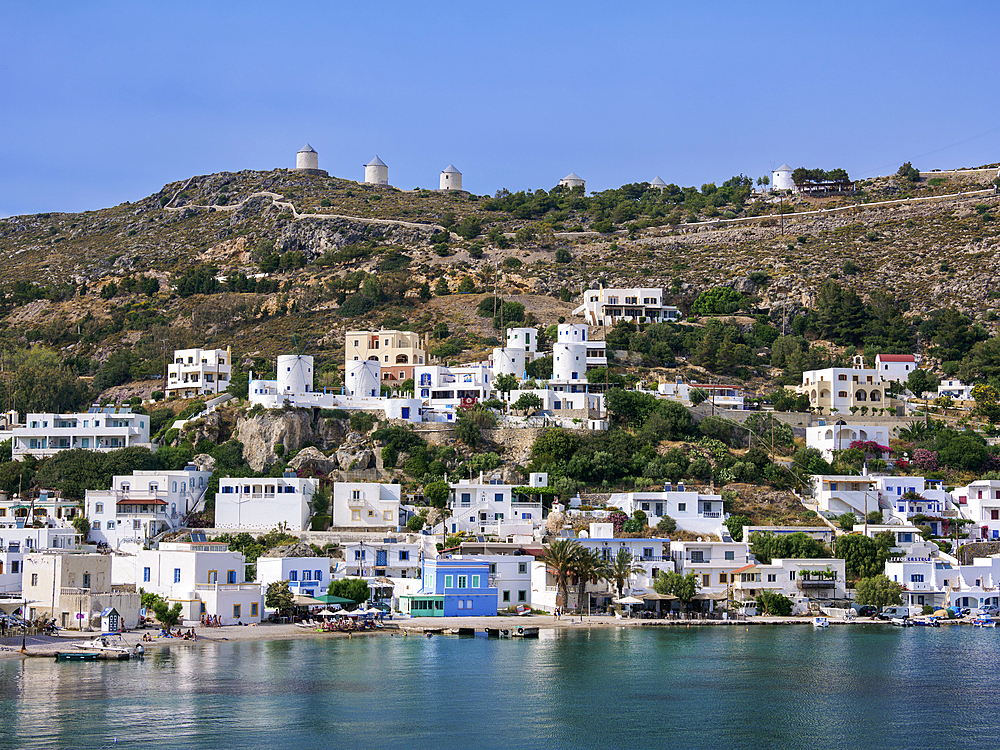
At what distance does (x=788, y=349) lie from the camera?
9950cm

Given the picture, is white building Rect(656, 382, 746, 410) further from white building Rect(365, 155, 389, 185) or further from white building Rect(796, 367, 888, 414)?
white building Rect(365, 155, 389, 185)

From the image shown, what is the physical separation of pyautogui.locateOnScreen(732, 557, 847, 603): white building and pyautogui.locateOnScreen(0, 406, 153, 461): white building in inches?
1497

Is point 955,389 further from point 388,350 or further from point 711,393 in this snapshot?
point 388,350

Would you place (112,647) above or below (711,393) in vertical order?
below

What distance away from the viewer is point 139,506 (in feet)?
231

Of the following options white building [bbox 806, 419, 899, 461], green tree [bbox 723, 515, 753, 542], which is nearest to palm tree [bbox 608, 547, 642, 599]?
green tree [bbox 723, 515, 753, 542]

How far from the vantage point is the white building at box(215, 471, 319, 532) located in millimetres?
69875

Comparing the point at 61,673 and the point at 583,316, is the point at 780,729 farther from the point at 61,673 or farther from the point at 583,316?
the point at 583,316

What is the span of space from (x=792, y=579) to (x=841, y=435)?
16793 millimetres

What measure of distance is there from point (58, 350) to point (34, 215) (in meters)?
62.7

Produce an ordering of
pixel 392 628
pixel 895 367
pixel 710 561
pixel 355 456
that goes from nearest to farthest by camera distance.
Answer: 1. pixel 392 628
2. pixel 710 561
3. pixel 355 456
4. pixel 895 367

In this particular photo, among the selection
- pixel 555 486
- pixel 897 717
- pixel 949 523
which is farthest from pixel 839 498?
pixel 897 717

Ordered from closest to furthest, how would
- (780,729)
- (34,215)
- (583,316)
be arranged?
(780,729) → (583,316) → (34,215)

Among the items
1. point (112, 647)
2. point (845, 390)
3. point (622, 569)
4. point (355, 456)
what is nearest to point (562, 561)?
point (622, 569)
